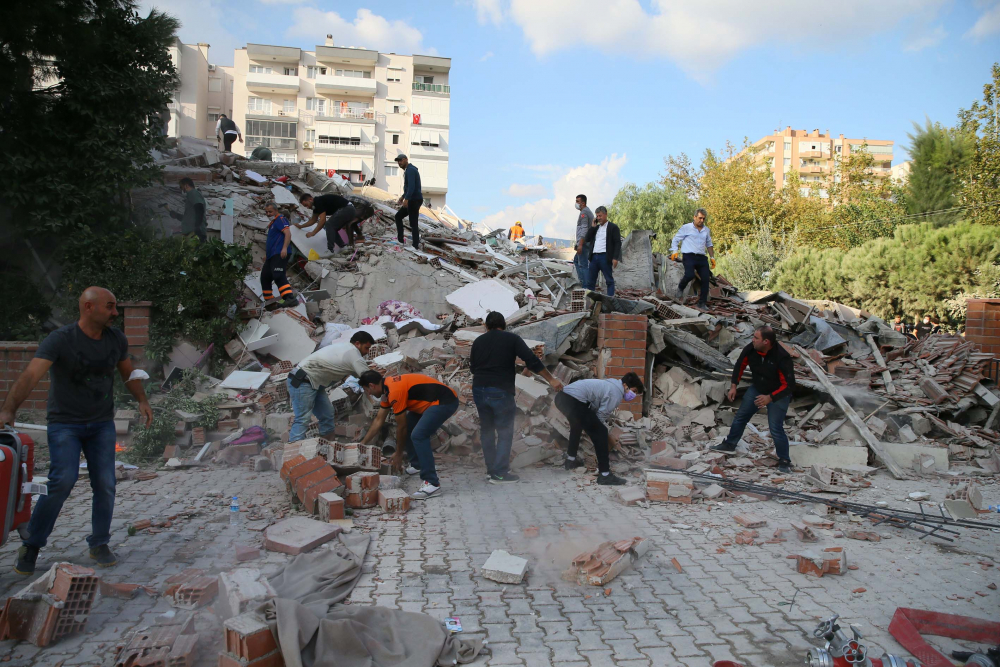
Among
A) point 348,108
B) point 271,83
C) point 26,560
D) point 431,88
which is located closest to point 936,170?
point 26,560

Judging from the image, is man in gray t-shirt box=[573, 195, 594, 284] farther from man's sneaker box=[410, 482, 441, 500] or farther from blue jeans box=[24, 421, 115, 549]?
blue jeans box=[24, 421, 115, 549]

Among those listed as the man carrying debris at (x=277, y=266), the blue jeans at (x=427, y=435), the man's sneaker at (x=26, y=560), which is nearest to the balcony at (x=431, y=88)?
the man carrying debris at (x=277, y=266)

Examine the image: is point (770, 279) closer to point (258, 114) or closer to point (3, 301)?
point (3, 301)

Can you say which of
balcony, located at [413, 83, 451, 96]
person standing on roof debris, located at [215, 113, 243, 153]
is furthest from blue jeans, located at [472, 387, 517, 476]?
balcony, located at [413, 83, 451, 96]

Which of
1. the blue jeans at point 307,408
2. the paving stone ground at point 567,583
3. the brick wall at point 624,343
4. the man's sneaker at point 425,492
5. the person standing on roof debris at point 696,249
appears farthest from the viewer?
the person standing on roof debris at point 696,249

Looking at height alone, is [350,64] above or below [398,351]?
above

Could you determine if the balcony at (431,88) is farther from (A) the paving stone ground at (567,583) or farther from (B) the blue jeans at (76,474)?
(B) the blue jeans at (76,474)

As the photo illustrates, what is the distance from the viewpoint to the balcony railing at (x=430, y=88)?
2057 inches

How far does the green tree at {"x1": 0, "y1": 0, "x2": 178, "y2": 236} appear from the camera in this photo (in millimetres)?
8211

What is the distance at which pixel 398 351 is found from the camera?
830 cm

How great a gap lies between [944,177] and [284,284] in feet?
92.1

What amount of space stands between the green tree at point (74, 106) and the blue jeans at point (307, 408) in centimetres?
486

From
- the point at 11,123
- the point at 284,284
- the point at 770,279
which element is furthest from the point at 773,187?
the point at 11,123

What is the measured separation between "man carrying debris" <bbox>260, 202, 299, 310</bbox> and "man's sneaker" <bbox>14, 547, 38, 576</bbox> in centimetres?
598
